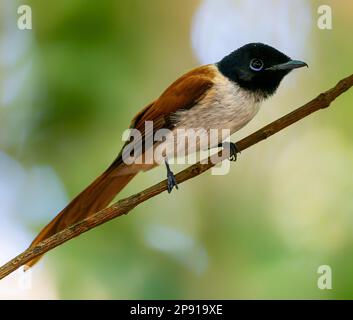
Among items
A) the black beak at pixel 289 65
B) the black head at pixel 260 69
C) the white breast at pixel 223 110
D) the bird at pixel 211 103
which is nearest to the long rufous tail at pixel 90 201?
the bird at pixel 211 103

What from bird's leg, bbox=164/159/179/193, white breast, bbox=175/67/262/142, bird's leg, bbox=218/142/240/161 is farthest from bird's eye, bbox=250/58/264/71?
bird's leg, bbox=164/159/179/193

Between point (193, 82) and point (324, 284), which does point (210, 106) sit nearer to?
point (193, 82)

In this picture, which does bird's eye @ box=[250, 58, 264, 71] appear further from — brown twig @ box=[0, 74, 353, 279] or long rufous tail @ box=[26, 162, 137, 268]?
long rufous tail @ box=[26, 162, 137, 268]

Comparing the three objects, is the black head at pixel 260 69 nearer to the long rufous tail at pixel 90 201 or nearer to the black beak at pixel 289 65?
the black beak at pixel 289 65

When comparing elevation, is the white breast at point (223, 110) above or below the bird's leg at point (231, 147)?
above

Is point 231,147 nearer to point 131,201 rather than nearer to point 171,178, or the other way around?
point 171,178
